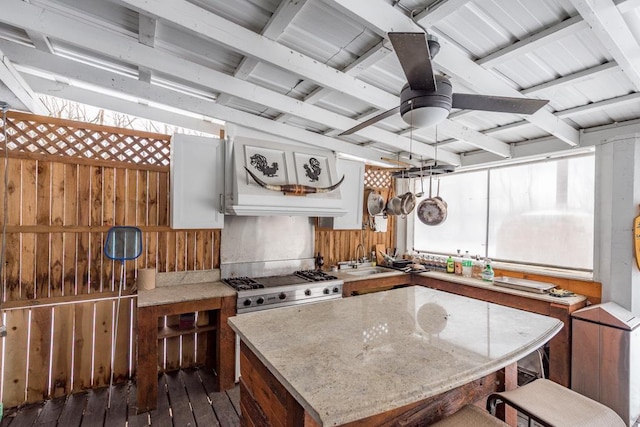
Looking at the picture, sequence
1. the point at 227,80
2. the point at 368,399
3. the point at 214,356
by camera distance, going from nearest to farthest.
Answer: the point at 368,399, the point at 227,80, the point at 214,356

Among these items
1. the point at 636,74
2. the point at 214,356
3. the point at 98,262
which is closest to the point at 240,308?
the point at 214,356

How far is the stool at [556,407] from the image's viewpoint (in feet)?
4.04

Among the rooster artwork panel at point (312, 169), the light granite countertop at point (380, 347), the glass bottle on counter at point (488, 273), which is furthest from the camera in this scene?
the glass bottle on counter at point (488, 273)

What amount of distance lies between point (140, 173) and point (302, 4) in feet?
7.10

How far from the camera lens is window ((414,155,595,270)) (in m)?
3.08

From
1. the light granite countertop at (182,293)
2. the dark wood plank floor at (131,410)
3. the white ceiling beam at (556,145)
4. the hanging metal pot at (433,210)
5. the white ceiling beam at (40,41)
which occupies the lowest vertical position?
the dark wood plank floor at (131,410)

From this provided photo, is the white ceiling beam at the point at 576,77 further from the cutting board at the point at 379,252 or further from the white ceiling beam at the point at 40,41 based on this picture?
the white ceiling beam at the point at 40,41

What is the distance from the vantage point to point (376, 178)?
447 centimetres

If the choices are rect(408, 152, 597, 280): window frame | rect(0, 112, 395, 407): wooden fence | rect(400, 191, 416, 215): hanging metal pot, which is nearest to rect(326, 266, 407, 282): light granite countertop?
rect(408, 152, 597, 280): window frame

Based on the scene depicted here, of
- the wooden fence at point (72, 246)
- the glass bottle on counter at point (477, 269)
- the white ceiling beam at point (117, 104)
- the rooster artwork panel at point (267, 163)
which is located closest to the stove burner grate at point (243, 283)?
the wooden fence at point (72, 246)

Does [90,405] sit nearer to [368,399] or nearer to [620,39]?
[368,399]

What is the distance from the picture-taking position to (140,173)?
9.30 ft

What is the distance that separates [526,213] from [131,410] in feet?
14.1

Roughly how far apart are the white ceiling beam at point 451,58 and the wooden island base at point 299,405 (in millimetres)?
1625
